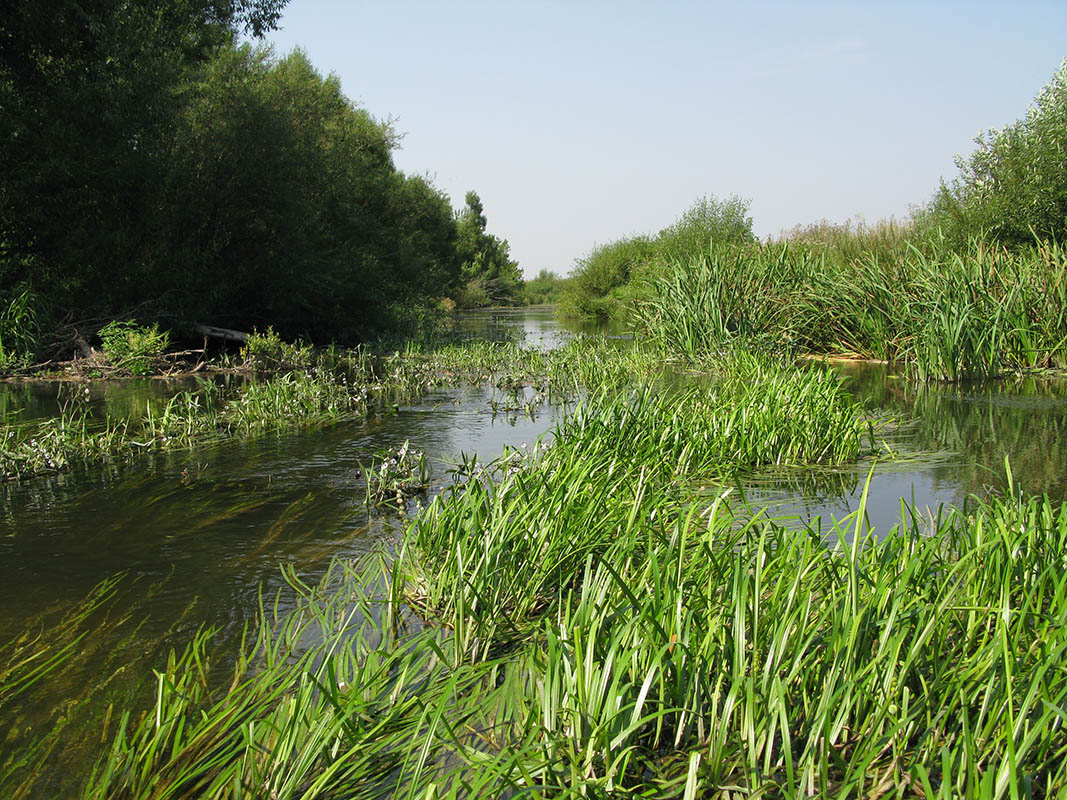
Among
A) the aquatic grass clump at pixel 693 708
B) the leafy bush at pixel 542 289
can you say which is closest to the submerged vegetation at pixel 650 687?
the aquatic grass clump at pixel 693 708

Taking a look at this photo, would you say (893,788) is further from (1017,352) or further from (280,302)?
(280,302)

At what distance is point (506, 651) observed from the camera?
412cm

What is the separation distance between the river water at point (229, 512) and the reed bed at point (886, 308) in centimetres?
207

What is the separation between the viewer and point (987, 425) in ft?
34.2

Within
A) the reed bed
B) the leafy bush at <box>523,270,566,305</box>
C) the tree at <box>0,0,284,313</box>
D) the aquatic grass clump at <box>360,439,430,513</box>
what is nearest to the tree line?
the tree at <box>0,0,284,313</box>

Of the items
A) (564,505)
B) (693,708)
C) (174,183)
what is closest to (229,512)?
(564,505)

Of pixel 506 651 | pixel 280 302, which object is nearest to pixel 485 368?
pixel 280 302

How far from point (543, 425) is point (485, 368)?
6.28 metres

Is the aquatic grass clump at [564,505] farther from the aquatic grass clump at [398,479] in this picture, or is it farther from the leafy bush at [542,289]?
the leafy bush at [542,289]

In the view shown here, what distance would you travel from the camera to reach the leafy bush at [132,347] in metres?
16.7

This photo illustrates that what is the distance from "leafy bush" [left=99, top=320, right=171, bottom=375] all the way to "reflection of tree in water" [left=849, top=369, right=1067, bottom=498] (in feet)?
43.9

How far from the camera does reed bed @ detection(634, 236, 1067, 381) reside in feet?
45.8

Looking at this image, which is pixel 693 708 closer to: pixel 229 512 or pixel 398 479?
pixel 398 479

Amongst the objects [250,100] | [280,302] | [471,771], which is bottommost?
[471,771]
